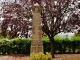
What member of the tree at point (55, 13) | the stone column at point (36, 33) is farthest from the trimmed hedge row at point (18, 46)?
the stone column at point (36, 33)

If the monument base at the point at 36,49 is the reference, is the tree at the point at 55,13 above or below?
above

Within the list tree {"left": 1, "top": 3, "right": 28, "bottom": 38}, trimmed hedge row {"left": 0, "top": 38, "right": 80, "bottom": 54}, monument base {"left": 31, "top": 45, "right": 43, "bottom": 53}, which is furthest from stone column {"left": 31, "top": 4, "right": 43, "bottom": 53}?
trimmed hedge row {"left": 0, "top": 38, "right": 80, "bottom": 54}

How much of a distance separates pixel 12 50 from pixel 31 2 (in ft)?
26.1

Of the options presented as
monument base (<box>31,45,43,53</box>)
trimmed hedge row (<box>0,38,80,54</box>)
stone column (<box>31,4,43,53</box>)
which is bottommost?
trimmed hedge row (<box>0,38,80,54</box>)

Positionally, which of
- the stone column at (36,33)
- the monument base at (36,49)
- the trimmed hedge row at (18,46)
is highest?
the stone column at (36,33)

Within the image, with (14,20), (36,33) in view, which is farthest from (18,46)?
(36,33)

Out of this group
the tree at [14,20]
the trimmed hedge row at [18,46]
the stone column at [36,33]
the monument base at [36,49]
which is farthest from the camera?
the trimmed hedge row at [18,46]

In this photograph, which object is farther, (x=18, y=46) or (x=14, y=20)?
(x=18, y=46)

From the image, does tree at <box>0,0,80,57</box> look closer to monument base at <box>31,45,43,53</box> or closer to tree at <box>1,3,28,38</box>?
tree at <box>1,3,28,38</box>

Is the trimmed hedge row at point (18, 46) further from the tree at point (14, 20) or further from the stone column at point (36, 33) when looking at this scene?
the stone column at point (36, 33)

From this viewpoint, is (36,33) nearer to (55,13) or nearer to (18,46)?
(55,13)

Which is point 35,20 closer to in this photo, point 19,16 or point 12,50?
point 19,16

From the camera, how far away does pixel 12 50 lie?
77.3ft

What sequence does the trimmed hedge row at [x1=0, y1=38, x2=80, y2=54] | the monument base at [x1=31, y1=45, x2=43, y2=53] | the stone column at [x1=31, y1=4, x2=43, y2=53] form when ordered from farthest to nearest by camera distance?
the trimmed hedge row at [x1=0, y1=38, x2=80, y2=54] < the stone column at [x1=31, y1=4, x2=43, y2=53] < the monument base at [x1=31, y1=45, x2=43, y2=53]
